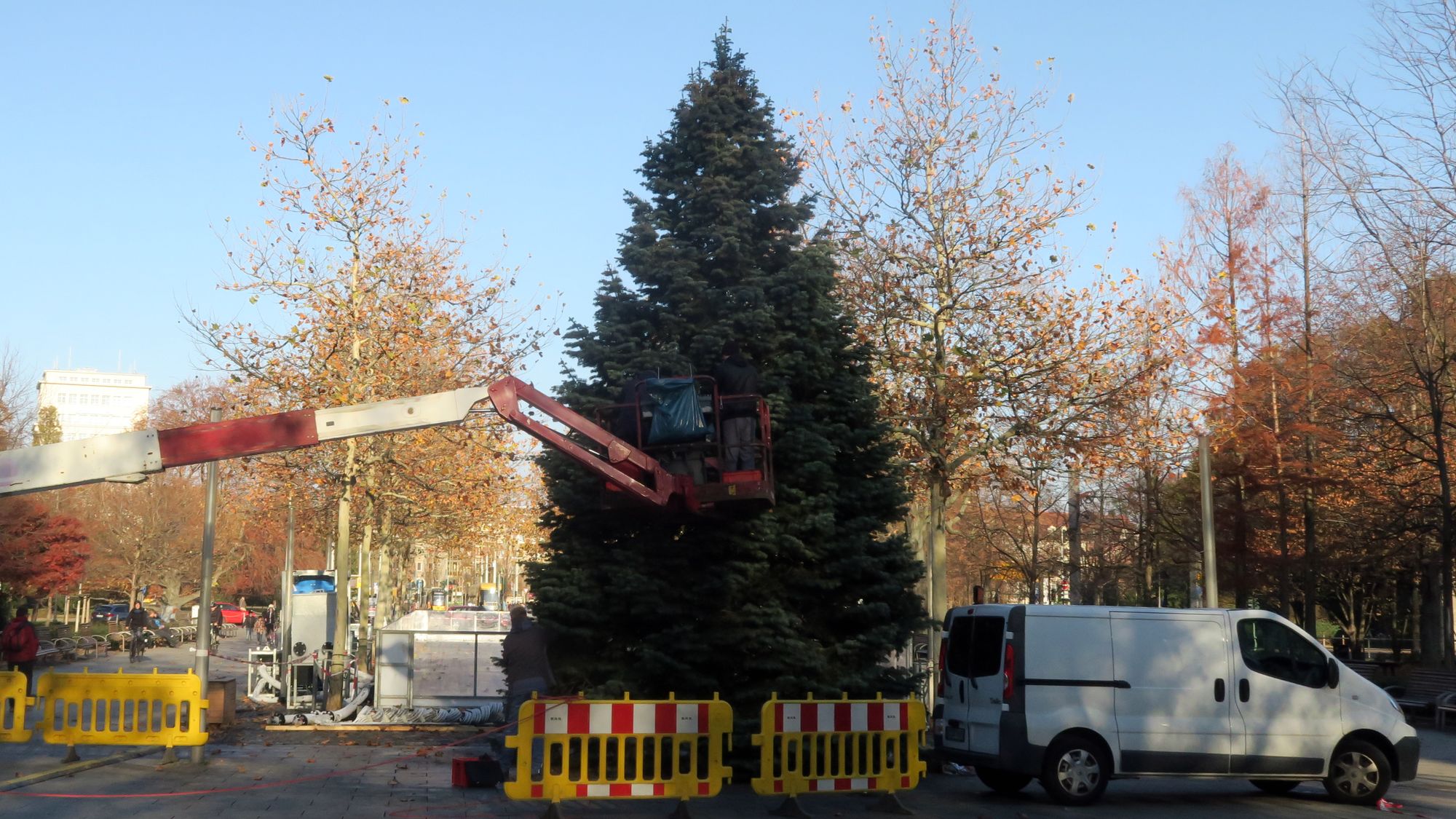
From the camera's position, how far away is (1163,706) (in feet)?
43.2

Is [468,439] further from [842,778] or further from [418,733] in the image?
[842,778]

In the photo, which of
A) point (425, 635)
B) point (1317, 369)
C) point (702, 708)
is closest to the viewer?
point (702, 708)

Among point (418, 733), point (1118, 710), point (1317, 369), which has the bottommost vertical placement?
point (418, 733)

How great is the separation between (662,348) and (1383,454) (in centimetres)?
1858

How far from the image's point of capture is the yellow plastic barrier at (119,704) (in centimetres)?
1434

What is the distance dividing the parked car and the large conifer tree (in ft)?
168

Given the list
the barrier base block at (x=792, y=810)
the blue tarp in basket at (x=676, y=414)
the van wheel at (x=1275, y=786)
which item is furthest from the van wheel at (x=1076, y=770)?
the blue tarp in basket at (x=676, y=414)

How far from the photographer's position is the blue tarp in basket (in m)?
12.3

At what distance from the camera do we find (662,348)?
15492 mm

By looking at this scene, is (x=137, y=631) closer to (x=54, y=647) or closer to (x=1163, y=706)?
(x=54, y=647)

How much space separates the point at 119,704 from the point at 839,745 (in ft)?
27.0

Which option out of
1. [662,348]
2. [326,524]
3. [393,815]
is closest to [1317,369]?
[662,348]

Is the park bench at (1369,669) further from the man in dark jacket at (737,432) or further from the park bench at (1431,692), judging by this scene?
the man in dark jacket at (737,432)

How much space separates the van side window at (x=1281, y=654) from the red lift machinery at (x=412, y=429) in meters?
5.25
